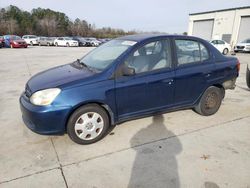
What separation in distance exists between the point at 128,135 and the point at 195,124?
1.37 meters

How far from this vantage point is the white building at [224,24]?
28.4 meters

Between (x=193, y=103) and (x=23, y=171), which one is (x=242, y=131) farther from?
(x=23, y=171)

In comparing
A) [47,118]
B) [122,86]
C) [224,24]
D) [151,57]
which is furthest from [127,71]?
[224,24]

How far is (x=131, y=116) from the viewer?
352cm

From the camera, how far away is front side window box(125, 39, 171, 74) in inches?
135

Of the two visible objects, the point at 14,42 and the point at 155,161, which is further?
the point at 14,42

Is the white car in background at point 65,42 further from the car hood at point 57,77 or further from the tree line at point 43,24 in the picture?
the car hood at point 57,77

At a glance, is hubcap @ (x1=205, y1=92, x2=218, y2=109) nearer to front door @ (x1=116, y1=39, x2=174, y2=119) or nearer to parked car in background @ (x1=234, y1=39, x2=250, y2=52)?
front door @ (x1=116, y1=39, x2=174, y2=119)

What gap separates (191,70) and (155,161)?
183 centimetres

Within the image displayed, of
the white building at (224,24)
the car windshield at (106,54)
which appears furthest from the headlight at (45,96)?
the white building at (224,24)

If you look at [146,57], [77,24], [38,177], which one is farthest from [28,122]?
[77,24]

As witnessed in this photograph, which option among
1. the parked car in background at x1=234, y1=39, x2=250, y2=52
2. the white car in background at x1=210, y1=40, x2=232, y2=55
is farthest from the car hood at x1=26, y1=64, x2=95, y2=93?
the parked car in background at x1=234, y1=39, x2=250, y2=52

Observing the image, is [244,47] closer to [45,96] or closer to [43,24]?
[45,96]

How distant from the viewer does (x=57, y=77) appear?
3361 millimetres
